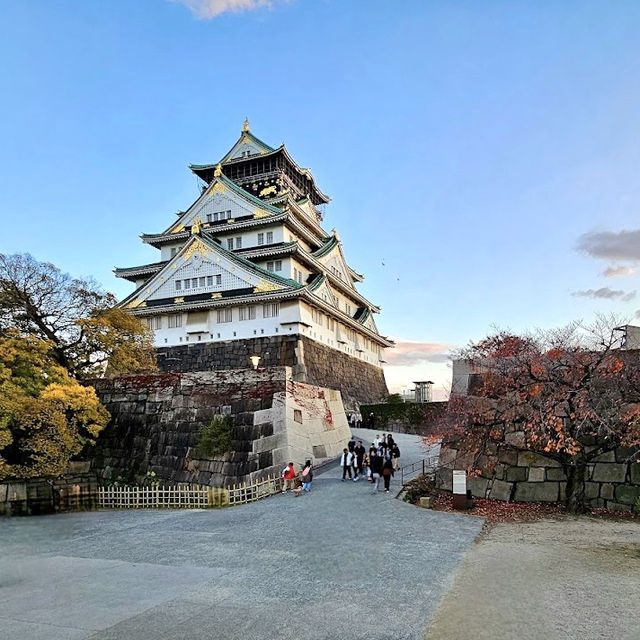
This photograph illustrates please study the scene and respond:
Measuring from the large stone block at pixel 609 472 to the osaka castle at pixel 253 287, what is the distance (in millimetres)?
19302

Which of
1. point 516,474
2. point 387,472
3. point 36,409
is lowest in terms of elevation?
point 387,472

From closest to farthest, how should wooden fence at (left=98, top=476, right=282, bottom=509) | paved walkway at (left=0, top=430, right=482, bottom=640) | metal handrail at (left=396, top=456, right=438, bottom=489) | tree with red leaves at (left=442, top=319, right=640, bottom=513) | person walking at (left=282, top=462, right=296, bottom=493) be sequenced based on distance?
paved walkway at (left=0, top=430, right=482, bottom=640) → tree with red leaves at (left=442, top=319, right=640, bottom=513) → wooden fence at (left=98, top=476, right=282, bottom=509) → person walking at (left=282, top=462, right=296, bottom=493) → metal handrail at (left=396, top=456, right=438, bottom=489)

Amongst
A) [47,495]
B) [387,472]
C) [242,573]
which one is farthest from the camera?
[47,495]

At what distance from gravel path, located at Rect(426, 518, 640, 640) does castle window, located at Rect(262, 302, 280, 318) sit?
75.2 feet

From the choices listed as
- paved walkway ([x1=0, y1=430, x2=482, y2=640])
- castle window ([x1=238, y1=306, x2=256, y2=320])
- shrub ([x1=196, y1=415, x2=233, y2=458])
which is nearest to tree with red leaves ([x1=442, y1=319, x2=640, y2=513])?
paved walkway ([x1=0, y1=430, x2=482, y2=640])

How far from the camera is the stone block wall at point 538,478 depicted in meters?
11.7

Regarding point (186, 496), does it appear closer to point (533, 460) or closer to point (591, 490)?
point (533, 460)

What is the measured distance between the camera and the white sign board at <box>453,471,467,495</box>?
40.0ft

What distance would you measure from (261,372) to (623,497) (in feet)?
38.1

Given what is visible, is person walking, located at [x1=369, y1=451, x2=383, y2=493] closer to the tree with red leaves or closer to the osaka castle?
the tree with red leaves

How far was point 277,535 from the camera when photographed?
34.4 ft

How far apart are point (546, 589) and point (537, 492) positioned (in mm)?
6087

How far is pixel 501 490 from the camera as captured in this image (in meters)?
12.7

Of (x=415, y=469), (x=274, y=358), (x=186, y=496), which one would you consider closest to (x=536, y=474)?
(x=415, y=469)
